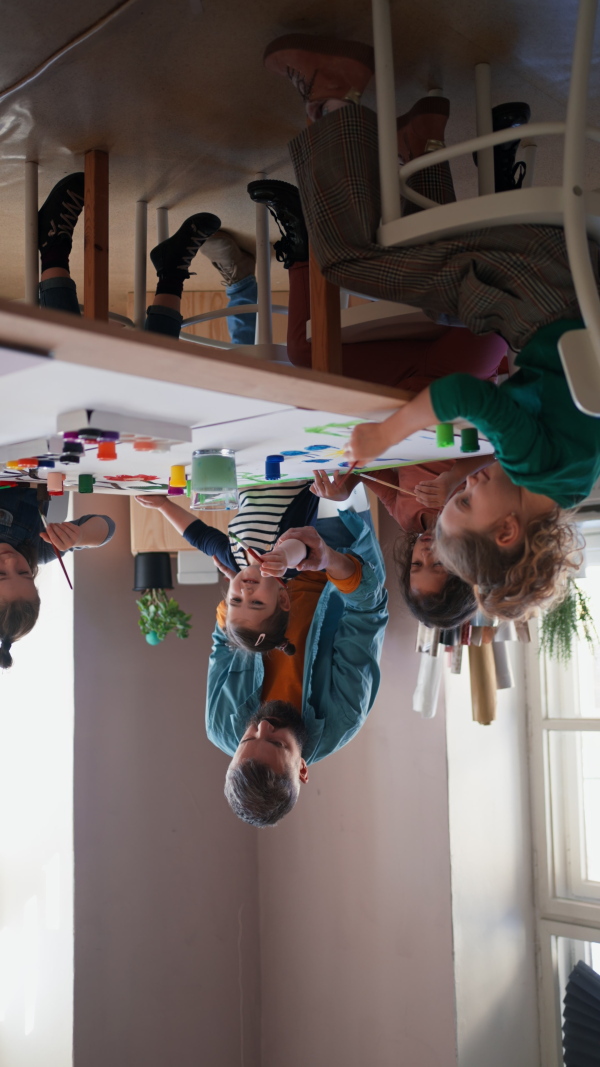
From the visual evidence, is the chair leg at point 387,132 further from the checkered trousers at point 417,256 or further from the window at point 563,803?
the window at point 563,803

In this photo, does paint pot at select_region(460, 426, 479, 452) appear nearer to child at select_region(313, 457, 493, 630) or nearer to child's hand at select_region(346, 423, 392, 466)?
child's hand at select_region(346, 423, 392, 466)

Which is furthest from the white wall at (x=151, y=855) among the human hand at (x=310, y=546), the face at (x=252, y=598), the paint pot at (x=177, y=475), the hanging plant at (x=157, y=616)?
the paint pot at (x=177, y=475)

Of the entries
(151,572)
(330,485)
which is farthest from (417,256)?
(151,572)

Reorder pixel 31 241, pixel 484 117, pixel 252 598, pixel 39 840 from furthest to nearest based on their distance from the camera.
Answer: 1. pixel 39 840
2. pixel 252 598
3. pixel 31 241
4. pixel 484 117

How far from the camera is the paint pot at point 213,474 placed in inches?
63.5

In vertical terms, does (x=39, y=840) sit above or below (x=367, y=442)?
below

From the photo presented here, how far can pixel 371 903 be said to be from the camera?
304 cm

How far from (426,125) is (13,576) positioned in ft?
4.31

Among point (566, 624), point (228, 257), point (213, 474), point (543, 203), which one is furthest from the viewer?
point (566, 624)

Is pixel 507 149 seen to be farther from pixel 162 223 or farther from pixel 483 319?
pixel 162 223

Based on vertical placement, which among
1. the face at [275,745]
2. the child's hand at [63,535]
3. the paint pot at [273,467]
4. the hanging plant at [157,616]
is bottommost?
the face at [275,745]

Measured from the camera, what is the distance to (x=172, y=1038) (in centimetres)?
312

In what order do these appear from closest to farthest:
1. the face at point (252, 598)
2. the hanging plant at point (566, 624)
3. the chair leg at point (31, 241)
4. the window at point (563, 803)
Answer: the chair leg at point (31, 241) → the face at point (252, 598) → the hanging plant at point (566, 624) → the window at point (563, 803)

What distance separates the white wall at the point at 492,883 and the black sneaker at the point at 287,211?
158 cm
